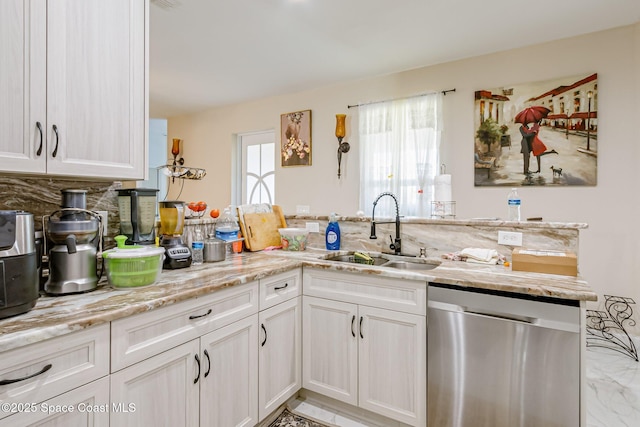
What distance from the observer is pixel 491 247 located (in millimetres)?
1963

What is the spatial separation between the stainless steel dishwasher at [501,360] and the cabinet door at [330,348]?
1.37 feet

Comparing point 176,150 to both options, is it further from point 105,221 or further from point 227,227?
point 105,221

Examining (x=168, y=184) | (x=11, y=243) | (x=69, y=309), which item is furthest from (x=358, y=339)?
(x=168, y=184)

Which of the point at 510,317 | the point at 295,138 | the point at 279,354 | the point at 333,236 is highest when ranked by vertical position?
the point at 295,138

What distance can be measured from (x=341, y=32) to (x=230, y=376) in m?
2.62

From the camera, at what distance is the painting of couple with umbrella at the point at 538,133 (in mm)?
2648

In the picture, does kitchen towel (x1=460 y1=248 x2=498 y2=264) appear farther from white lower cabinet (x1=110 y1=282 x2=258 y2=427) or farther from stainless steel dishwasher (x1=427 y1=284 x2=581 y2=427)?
white lower cabinet (x1=110 y1=282 x2=258 y2=427)

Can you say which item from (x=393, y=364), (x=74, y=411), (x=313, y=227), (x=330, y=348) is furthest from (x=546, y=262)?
(x=74, y=411)

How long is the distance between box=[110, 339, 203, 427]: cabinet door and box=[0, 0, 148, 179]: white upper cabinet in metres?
0.76

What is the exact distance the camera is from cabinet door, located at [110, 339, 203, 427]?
1.05 metres

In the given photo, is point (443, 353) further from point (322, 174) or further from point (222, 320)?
point (322, 174)

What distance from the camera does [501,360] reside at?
1.40m

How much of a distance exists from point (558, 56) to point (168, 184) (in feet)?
17.5

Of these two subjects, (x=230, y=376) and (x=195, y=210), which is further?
(x=195, y=210)
